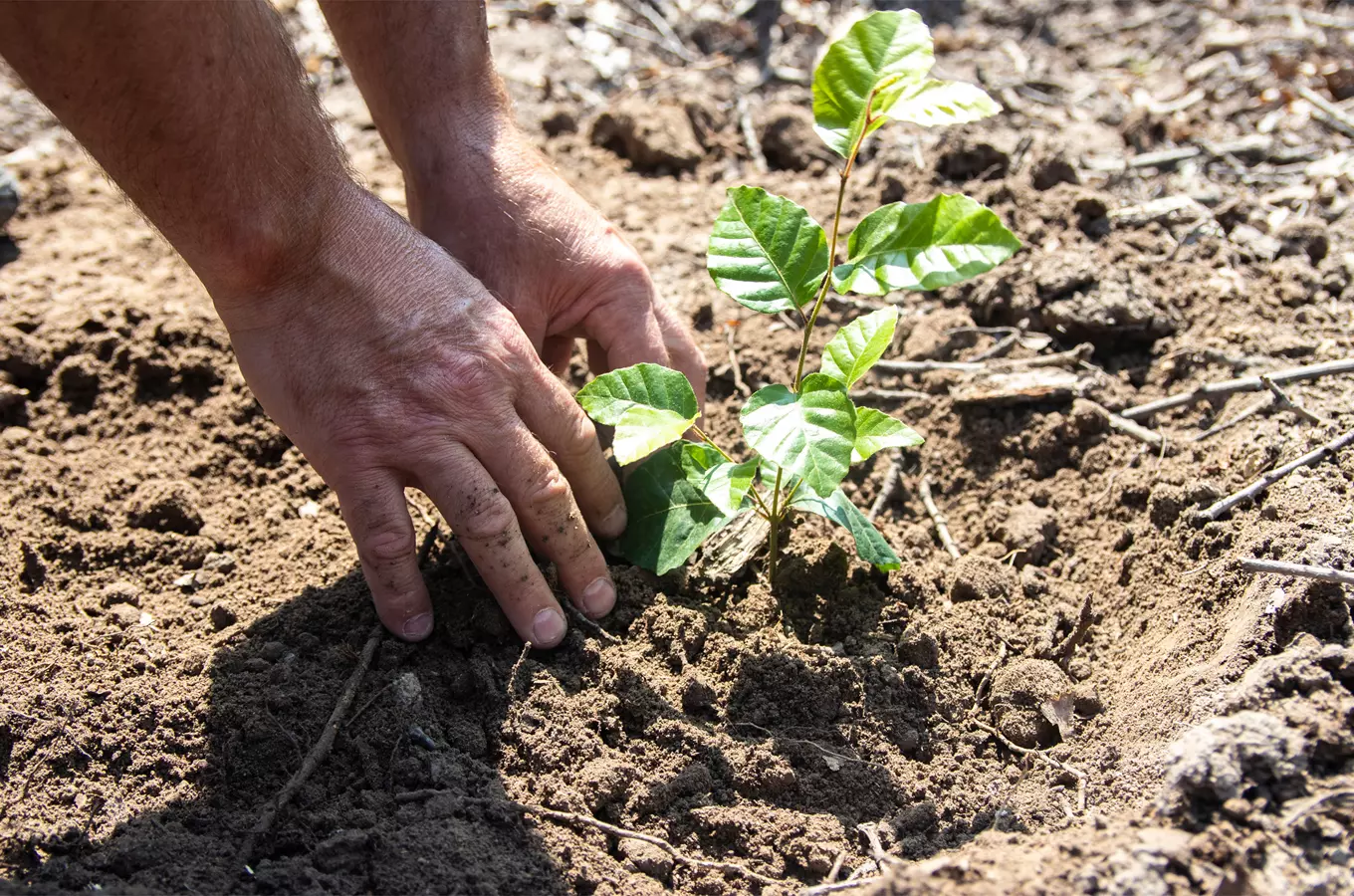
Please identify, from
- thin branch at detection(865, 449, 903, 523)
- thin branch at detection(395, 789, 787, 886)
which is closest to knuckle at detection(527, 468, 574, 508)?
thin branch at detection(395, 789, 787, 886)

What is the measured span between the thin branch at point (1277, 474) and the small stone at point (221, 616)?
206 cm

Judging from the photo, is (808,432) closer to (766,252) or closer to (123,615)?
(766,252)

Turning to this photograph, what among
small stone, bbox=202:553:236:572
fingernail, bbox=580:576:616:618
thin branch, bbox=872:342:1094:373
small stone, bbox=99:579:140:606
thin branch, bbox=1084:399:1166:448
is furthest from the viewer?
thin branch, bbox=872:342:1094:373

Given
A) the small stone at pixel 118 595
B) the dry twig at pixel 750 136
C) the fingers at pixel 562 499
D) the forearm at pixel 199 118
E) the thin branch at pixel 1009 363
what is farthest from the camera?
the dry twig at pixel 750 136

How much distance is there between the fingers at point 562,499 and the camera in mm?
1958

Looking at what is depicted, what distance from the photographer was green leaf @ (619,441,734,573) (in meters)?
2.06

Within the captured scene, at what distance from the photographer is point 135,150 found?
1.72 m

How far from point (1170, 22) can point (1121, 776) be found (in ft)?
11.8

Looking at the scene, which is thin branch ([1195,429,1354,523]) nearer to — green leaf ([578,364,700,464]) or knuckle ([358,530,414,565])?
green leaf ([578,364,700,464])

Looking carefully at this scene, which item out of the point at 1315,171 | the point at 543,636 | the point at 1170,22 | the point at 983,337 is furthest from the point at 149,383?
the point at 1170,22

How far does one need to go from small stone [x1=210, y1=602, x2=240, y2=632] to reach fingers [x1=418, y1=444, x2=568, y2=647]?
23.2 inches

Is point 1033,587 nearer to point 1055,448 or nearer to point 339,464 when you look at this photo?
point 1055,448

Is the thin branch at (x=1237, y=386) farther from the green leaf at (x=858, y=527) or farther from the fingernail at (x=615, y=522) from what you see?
the fingernail at (x=615, y=522)

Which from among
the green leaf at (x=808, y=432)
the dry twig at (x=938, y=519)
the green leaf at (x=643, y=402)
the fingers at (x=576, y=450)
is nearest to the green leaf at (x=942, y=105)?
the green leaf at (x=808, y=432)
